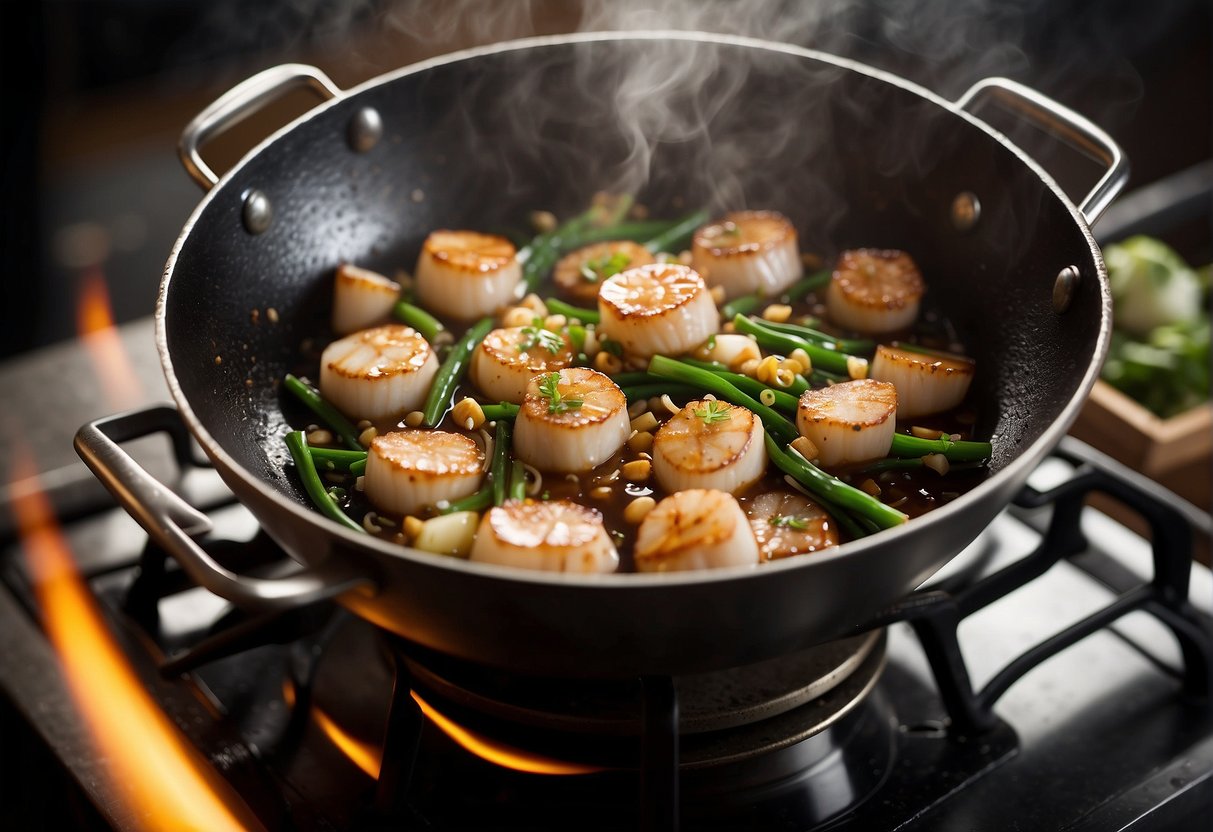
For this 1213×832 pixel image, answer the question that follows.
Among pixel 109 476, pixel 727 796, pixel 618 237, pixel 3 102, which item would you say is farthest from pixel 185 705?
pixel 3 102

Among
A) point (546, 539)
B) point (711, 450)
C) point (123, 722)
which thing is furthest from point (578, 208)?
point (123, 722)

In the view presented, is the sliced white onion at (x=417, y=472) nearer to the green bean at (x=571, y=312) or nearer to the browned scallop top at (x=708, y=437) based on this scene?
the browned scallop top at (x=708, y=437)

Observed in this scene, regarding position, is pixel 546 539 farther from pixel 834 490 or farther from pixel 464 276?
pixel 464 276

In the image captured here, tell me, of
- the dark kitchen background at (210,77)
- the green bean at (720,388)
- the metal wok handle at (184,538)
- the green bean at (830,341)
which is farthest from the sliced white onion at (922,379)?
the dark kitchen background at (210,77)

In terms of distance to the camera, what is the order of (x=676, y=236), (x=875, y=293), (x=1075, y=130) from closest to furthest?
(x=1075, y=130) < (x=875, y=293) < (x=676, y=236)

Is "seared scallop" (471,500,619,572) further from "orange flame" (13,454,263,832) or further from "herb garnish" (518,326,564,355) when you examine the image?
"orange flame" (13,454,263,832)

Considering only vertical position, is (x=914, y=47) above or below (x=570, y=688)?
above

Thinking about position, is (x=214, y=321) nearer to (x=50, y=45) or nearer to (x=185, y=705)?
(x=185, y=705)
